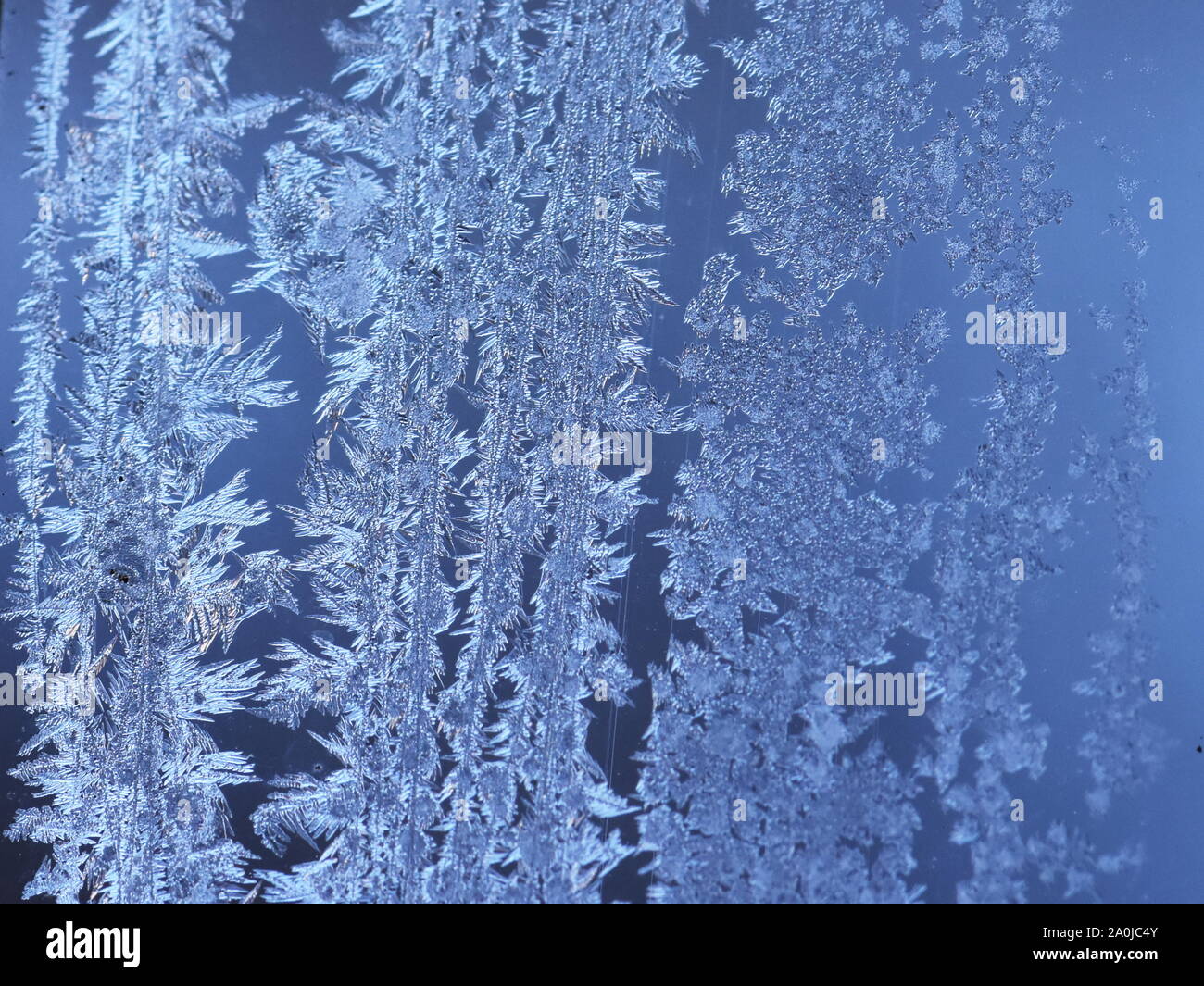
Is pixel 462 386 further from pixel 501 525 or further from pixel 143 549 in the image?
pixel 143 549

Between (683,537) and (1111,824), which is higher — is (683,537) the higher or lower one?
the higher one

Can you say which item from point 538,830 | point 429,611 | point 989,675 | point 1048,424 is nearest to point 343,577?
point 429,611

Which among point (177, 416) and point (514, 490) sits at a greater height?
point (177, 416)

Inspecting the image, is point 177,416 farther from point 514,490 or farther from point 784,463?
point 784,463

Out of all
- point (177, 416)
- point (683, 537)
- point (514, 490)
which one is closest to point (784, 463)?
point (683, 537)

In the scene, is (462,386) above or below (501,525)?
above

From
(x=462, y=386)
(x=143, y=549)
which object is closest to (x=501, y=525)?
(x=462, y=386)

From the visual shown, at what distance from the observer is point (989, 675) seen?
1153 millimetres

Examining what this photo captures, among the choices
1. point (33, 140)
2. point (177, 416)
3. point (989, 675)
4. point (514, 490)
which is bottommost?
point (989, 675)

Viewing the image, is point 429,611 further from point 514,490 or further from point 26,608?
point 26,608
